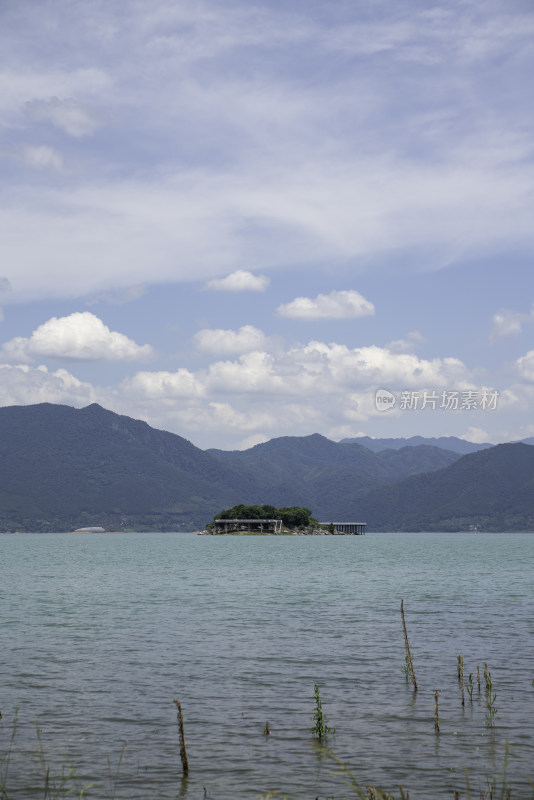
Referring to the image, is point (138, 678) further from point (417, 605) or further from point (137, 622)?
point (417, 605)

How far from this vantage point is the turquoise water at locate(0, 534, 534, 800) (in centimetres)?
2141

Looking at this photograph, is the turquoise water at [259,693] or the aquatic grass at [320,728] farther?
the aquatic grass at [320,728]

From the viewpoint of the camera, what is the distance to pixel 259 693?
30453 mm

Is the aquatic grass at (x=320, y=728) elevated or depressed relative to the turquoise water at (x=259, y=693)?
elevated

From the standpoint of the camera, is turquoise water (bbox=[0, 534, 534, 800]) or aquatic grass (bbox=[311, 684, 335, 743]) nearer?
turquoise water (bbox=[0, 534, 534, 800])

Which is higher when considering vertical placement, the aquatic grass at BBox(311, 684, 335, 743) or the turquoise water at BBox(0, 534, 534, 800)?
the aquatic grass at BBox(311, 684, 335, 743)

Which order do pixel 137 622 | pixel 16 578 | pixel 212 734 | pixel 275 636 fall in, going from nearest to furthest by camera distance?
pixel 212 734 < pixel 275 636 < pixel 137 622 < pixel 16 578

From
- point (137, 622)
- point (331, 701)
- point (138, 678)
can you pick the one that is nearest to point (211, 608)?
point (137, 622)

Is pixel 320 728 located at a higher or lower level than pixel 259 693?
higher

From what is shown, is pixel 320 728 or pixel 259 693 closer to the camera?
pixel 320 728

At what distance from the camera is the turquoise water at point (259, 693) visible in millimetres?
21406

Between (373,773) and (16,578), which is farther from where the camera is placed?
(16,578)

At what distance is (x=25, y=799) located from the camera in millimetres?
19453

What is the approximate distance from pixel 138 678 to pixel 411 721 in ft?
40.0
